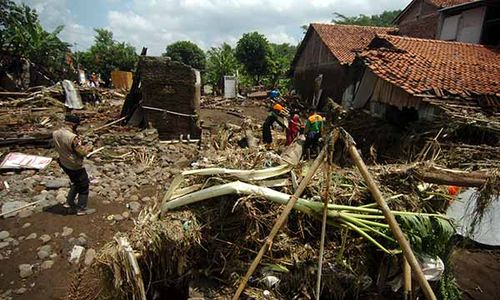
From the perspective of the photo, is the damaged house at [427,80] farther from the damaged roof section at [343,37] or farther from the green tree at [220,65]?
the green tree at [220,65]

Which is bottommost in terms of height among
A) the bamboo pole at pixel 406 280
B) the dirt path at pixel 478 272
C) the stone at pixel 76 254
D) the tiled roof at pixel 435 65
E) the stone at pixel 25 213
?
the dirt path at pixel 478 272

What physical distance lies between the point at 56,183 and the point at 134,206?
188 cm

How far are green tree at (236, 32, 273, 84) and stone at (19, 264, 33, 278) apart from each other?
27699 mm

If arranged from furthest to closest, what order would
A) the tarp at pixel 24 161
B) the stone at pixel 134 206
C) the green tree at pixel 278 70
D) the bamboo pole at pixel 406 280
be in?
the green tree at pixel 278 70, the tarp at pixel 24 161, the stone at pixel 134 206, the bamboo pole at pixel 406 280

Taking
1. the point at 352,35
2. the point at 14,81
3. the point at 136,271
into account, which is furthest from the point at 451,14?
the point at 14,81

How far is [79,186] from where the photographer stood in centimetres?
548

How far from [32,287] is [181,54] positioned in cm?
3725

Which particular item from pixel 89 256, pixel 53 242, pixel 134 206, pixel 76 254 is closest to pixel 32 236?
pixel 53 242

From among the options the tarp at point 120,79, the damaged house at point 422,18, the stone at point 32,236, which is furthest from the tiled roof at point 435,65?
the tarp at point 120,79

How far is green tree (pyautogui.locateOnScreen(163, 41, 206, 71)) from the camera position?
38.1 m

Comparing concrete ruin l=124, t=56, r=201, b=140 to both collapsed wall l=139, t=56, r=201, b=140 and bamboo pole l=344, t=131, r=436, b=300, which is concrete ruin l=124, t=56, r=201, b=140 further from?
bamboo pole l=344, t=131, r=436, b=300

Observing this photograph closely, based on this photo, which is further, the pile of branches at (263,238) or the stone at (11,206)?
the stone at (11,206)

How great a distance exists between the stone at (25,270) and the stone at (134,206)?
1.98 m

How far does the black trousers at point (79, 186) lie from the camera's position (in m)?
5.37
